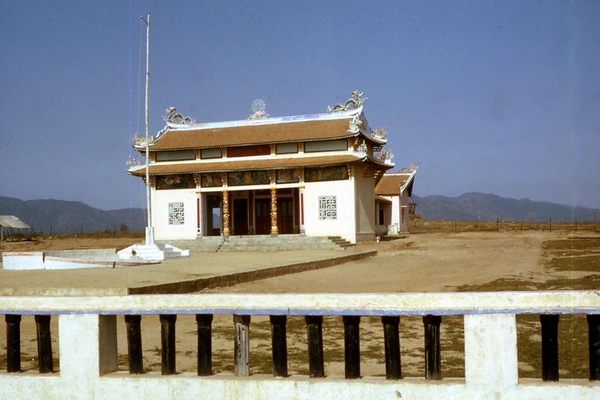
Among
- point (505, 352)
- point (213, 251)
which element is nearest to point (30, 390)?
point (505, 352)

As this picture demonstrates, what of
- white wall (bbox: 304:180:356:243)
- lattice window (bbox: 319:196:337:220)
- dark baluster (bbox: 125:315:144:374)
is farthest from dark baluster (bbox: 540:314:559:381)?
lattice window (bbox: 319:196:337:220)

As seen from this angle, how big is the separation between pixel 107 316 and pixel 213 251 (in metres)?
27.9

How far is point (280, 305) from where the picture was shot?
3.70m

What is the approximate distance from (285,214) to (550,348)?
33.9 meters

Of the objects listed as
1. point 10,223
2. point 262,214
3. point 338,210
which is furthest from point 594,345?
point 10,223

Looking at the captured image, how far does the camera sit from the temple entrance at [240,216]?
3794 centimetres

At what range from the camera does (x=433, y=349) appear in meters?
3.63

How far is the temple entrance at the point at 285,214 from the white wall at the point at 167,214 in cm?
512

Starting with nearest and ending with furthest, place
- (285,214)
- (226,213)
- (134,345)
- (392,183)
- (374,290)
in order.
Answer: (134,345), (374,290), (226,213), (285,214), (392,183)

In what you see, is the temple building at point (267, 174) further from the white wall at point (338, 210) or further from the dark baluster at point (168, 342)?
the dark baluster at point (168, 342)

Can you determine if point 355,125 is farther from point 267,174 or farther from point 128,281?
point 128,281

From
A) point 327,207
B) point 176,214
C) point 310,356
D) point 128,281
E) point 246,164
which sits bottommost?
point 128,281

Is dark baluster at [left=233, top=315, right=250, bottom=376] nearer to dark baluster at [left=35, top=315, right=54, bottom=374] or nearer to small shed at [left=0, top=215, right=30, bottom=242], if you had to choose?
dark baluster at [left=35, top=315, right=54, bottom=374]

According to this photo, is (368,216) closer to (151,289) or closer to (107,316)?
(151,289)
